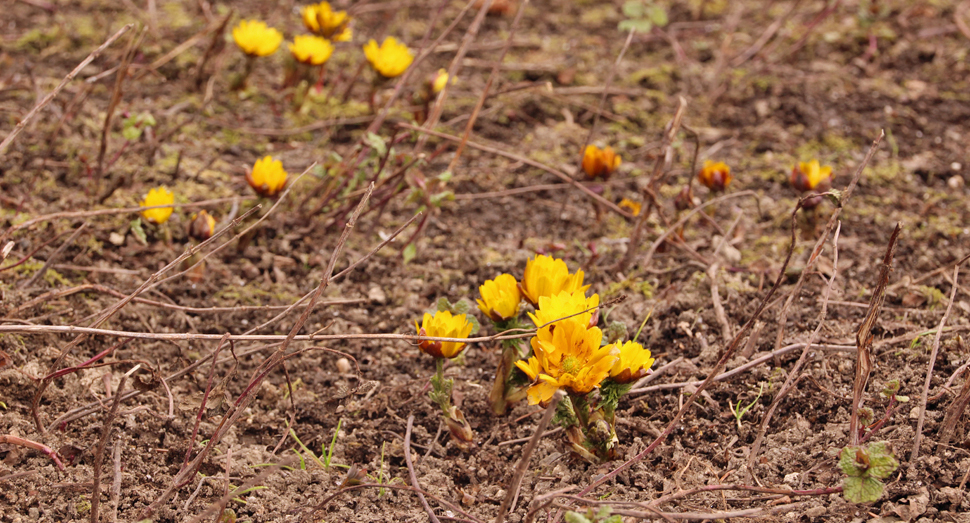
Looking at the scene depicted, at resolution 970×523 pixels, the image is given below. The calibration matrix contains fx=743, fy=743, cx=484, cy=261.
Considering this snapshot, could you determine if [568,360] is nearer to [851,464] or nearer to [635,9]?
[851,464]

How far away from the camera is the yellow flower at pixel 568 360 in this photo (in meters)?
1.45

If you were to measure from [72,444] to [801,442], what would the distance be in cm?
161

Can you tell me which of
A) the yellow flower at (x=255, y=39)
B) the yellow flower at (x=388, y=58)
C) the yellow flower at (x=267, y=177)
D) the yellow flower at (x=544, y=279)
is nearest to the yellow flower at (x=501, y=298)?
the yellow flower at (x=544, y=279)

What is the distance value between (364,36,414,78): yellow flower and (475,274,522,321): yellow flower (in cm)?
152

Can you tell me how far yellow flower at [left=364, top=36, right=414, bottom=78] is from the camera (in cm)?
288

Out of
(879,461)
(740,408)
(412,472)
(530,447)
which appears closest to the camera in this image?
(530,447)

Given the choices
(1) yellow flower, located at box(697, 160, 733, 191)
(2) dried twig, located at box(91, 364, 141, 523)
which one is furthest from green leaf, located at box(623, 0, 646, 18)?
(2) dried twig, located at box(91, 364, 141, 523)

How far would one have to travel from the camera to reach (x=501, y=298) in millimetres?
1647

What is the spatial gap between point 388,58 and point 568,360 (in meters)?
1.80

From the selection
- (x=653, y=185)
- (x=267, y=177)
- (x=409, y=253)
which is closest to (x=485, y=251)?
(x=409, y=253)

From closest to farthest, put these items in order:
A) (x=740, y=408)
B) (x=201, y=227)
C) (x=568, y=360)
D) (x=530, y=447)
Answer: (x=530, y=447)
(x=568, y=360)
(x=740, y=408)
(x=201, y=227)

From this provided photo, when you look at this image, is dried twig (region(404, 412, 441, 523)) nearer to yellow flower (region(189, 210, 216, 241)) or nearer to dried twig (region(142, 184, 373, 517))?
dried twig (region(142, 184, 373, 517))

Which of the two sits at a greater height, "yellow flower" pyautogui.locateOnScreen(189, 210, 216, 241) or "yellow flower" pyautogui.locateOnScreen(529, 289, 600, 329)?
"yellow flower" pyautogui.locateOnScreen(529, 289, 600, 329)

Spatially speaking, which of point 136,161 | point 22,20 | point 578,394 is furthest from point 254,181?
point 22,20
